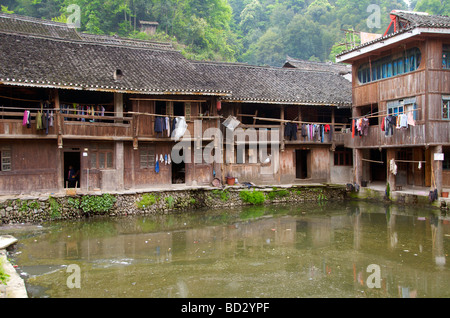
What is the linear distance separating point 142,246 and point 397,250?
7.90 m

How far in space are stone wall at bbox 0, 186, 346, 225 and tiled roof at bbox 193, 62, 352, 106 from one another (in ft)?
16.6

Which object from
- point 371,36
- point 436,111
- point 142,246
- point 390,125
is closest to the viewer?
point 142,246

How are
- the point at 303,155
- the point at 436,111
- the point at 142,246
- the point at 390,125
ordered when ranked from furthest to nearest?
the point at 303,155 → the point at 390,125 → the point at 436,111 → the point at 142,246

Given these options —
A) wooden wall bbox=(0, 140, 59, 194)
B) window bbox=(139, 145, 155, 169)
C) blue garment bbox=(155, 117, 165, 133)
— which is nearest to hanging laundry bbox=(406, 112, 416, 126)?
blue garment bbox=(155, 117, 165, 133)

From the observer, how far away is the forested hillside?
3922 cm

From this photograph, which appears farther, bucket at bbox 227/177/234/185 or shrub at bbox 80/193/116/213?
bucket at bbox 227/177/234/185

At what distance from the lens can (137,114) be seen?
59.3 feet

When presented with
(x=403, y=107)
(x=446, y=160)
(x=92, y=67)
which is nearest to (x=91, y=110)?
(x=92, y=67)

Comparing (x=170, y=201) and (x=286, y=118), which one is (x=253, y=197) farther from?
(x=286, y=118)

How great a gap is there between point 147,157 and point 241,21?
144 feet

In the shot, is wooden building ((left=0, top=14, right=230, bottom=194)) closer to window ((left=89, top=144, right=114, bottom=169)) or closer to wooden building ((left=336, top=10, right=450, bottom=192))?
window ((left=89, top=144, right=114, bottom=169))
